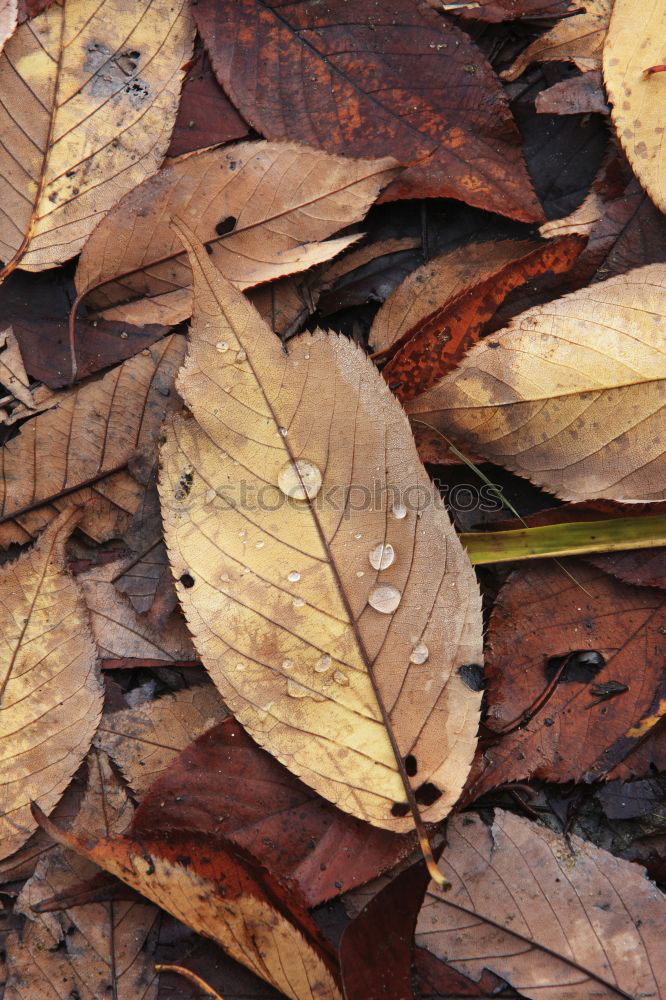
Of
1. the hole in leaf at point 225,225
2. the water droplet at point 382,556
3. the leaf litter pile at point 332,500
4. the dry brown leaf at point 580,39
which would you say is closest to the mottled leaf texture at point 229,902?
the leaf litter pile at point 332,500

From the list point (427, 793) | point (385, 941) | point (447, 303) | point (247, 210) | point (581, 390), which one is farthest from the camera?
point (247, 210)

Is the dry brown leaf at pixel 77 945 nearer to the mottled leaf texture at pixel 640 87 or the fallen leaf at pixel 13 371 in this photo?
the fallen leaf at pixel 13 371

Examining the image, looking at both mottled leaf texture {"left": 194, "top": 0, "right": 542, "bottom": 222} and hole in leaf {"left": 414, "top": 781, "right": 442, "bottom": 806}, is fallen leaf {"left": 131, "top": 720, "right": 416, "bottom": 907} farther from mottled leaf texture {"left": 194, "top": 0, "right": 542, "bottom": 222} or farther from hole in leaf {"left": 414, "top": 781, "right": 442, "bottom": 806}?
mottled leaf texture {"left": 194, "top": 0, "right": 542, "bottom": 222}

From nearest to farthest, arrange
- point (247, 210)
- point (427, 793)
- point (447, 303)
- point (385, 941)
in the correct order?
point (385, 941) < point (427, 793) < point (447, 303) < point (247, 210)

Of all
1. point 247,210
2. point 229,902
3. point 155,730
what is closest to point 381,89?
point 247,210

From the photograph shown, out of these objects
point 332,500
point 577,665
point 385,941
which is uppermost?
point 332,500

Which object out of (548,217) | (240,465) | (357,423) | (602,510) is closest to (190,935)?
(240,465)

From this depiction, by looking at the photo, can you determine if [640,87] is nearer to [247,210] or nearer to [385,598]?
[247,210]
